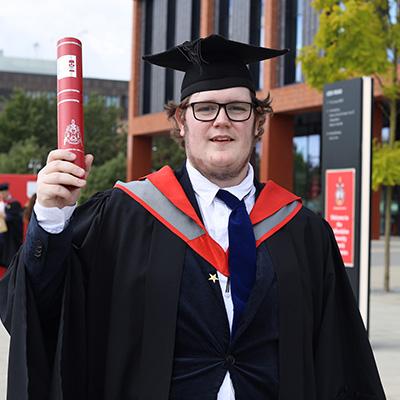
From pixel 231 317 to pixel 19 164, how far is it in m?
44.1

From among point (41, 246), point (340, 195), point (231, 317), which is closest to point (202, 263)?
point (231, 317)

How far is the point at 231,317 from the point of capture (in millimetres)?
2268

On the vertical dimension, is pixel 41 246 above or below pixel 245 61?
below

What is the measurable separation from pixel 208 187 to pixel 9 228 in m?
10.8

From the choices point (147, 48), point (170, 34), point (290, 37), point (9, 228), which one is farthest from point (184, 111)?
point (147, 48)

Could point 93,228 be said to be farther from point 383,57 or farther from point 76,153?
point 383,57

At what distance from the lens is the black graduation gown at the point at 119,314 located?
2.11m

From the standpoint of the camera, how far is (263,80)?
2861 cm

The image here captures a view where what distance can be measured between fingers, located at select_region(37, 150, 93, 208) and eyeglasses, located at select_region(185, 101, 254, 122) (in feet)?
1.76

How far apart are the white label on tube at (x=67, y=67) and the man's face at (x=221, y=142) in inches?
21.7

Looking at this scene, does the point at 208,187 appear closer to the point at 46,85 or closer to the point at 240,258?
the point at 240,258

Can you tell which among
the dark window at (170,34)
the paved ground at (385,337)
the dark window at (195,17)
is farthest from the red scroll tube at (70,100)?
the dark window at (170,34)

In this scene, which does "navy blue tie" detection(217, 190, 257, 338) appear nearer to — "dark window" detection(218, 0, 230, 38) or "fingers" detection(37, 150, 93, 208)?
"fingers" detection(37, 150, 93, 208)

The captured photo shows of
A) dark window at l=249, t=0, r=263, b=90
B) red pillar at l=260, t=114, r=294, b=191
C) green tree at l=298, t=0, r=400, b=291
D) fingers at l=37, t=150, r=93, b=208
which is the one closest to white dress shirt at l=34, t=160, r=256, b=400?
fingers at l=37, t=150, r=93, b=208
